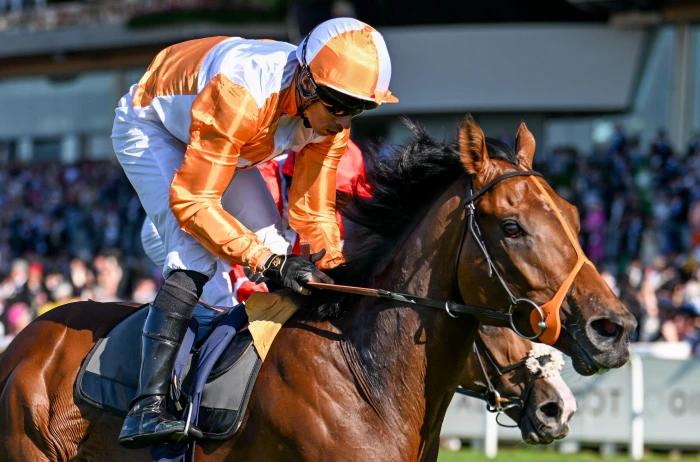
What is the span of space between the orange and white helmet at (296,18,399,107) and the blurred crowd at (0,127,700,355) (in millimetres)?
814

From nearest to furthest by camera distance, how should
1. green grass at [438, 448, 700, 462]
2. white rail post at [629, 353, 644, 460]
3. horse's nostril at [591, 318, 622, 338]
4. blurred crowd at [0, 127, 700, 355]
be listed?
1. horse's nostril at [591, 318, 622, 338]
2. green grass at [438, 448, 700, 462]
3. white rail post at [629, 353, 644, 460]
4. blurred crowd at [0, 127, 700, 355]

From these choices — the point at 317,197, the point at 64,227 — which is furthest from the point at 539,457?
the point at 64,227

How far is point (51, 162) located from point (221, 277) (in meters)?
27.7

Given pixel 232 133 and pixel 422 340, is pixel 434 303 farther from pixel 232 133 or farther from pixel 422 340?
pixel 232 133

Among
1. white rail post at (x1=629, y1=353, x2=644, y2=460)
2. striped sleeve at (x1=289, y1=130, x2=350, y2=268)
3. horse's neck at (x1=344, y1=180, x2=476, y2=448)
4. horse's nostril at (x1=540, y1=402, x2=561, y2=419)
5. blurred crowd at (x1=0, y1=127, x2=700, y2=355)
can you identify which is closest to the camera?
horse's neck at (x1=344, y1=180, x2=476, y2=448)

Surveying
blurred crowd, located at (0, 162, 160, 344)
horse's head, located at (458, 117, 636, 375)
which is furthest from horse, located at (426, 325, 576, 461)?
blurred crowd, located at (0, 162, 160, 344)

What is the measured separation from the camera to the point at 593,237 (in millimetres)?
15766

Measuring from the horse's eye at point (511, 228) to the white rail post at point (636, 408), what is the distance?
7175 millimetres

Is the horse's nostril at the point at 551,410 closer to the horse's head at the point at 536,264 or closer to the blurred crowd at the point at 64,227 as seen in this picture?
the horse's head at the point at 536,264

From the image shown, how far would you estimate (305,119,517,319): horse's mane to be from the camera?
432 cm

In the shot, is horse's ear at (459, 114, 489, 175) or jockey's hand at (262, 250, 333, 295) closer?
horse's ear at (459, 114, 489, 175)

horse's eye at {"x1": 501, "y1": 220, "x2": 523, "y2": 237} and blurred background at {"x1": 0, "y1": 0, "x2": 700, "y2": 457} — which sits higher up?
horse's eye at {"x1": 501, "y1": 220, "x2": 523, "y2": 237}

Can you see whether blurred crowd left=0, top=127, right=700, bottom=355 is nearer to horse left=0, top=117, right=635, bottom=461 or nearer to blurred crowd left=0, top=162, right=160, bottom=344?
blurred crowd left=0, top=162, right=160, bottom=344

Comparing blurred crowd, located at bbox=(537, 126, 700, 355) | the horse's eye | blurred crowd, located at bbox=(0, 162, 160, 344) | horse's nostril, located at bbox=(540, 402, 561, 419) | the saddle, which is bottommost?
blurred crowd, located at bbox=(0, 162, 160, 344)
